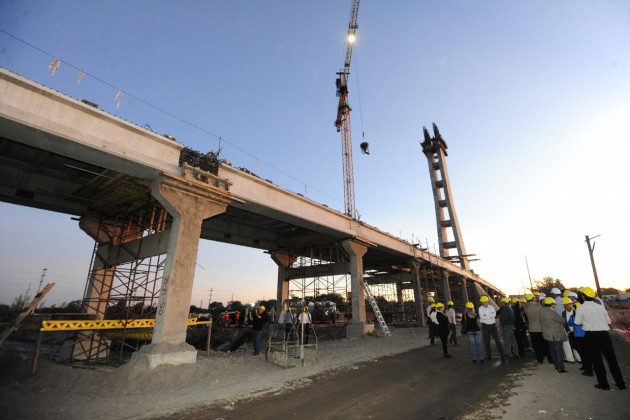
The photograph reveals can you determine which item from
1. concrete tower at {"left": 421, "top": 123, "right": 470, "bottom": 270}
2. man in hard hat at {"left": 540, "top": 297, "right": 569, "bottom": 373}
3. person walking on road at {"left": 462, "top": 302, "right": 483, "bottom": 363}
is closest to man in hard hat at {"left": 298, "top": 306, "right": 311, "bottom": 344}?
person walking on road at {"left": 462, "top": 302, "right": 483, "bottom": 363}

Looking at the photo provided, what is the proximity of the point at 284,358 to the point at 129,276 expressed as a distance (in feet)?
31.7

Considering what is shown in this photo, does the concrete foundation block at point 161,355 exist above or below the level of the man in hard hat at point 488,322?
below

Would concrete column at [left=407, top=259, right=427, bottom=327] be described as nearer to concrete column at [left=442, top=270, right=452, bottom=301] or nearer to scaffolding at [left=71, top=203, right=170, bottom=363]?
concrete column at [left=442, top=270, right=452, bottom=301]

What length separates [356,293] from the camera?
2077cm

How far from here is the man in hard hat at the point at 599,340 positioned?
6.00 m

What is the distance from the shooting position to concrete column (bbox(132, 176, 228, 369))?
936 cm

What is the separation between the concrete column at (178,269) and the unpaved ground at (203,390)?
618 mm

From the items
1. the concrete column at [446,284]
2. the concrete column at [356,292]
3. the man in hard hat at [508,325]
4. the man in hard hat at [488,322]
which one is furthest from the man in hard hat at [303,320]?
the concrete column at [446,284]

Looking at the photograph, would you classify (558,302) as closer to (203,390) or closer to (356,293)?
(203,390)

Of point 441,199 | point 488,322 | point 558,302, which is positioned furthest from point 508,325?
point 441,199

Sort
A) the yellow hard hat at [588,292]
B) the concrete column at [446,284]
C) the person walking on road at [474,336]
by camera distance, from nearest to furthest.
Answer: the yellow hard hat at [588,292]
the person walking on road at [474,336]
the concrete column at [446,284]

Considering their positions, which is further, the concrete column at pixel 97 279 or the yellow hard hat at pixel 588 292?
the concrete column at pixel 97 279

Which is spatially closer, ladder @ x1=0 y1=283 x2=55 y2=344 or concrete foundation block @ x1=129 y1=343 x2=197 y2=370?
ladder @ x1=0 y1=283 x2=55 y2=344

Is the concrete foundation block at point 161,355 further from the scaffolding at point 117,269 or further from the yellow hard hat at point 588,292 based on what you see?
the yellow hard hat at point 588,292
